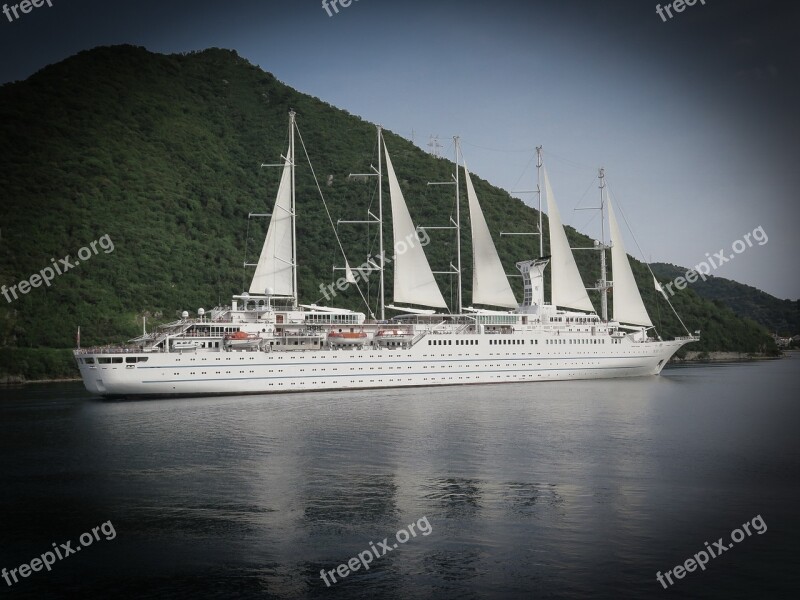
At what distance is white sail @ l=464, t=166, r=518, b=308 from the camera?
144 feet

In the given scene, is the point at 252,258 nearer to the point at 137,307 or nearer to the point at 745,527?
the point at 137,307

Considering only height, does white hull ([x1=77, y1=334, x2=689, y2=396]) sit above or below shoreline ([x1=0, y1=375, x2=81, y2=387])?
above

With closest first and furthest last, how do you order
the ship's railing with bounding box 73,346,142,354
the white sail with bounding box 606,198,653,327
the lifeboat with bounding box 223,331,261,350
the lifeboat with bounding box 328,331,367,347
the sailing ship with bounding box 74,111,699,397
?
the ship's railing with bounding box 73,346,142,354 → the sailing ship with bounding box 74,111,699,397 → the lifeboat with bounding box 223,331,261,350 → the lifeboat with bounding box 328,331,367,347 → the white sail with bounding box 606,198,653,327

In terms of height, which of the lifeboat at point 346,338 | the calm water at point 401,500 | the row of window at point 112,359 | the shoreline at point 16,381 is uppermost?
the lifeboat at point 346,338

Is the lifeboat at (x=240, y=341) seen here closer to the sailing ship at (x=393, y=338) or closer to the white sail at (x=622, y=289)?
the sailing ship at (x=393, y=338)

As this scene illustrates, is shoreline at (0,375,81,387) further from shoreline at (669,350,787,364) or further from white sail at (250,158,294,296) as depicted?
shoreline at (669,350,787,364)

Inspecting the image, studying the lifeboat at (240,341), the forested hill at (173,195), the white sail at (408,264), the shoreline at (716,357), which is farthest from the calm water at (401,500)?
the shoreline at (716,357)

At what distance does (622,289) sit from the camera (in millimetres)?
48781

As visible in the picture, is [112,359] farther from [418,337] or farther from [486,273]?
[486,273]

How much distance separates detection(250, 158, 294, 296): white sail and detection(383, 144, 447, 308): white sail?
6.11 m

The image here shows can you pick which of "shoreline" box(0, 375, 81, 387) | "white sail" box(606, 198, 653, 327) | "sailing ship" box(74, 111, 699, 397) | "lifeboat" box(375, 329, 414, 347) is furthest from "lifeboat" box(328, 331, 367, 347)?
"shoreline" box(0, 375, 81, 387)

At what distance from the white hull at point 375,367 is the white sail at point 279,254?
4.56 m

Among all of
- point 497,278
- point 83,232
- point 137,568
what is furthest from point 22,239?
point 137,568

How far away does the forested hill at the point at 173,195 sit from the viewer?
5528 cm
